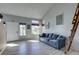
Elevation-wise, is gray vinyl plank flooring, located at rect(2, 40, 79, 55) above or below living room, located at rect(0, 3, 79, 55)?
below

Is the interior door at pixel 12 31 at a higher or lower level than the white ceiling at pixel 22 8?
lower

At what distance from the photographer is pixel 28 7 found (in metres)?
8.52

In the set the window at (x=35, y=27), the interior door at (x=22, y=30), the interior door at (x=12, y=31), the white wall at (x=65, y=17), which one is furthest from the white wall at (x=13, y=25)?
the white wall at (x=65, y=17)

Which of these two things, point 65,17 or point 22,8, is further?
point 22,8

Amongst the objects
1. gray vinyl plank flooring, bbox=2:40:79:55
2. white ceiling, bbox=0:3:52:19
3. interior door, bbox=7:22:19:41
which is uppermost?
white ceiling, bbox=0:3:52:19

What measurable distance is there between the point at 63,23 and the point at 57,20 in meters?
1.08

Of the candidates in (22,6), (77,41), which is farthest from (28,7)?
(77,41)

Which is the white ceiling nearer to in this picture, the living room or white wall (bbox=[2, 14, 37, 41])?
the living room

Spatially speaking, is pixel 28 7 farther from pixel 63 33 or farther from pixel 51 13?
pixel 63 33

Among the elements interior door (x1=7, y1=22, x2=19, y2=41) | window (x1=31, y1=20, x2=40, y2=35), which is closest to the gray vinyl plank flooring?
Answer: interior door (x1=7, y1=22, x2=19, y2=41)

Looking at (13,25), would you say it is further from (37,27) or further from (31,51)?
(31,51)

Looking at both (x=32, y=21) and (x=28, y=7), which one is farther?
(x=32, y=21)

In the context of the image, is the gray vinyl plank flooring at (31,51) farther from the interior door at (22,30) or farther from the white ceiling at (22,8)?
the interior door at (22,30)

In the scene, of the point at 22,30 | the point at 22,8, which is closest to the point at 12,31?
the point at 22,30
